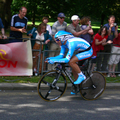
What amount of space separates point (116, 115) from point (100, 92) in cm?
119

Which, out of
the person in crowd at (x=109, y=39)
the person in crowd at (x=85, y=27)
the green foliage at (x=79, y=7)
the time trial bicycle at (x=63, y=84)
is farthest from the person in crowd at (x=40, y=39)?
the green foliage at (x=79, y=7)

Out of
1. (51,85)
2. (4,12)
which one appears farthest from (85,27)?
(4,12)

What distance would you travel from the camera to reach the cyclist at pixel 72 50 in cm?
537

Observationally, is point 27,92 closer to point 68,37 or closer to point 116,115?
point 68,37

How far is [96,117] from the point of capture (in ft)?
15.5

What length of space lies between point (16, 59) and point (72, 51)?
7.75ft

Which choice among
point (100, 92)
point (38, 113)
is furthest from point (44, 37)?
point (38, 113)

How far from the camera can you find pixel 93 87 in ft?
19.6

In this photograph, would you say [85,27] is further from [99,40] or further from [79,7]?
[79,7]

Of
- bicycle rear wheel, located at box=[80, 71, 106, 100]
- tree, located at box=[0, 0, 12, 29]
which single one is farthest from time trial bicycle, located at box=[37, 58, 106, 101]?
tree, located at box=[0, 0, 12, 29]

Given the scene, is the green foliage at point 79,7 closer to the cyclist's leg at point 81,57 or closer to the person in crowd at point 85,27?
the person in crowd at point 85,27

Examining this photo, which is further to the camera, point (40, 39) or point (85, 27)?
point (40, 39)

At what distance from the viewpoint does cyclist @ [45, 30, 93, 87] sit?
5.37 metres

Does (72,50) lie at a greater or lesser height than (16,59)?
greater
